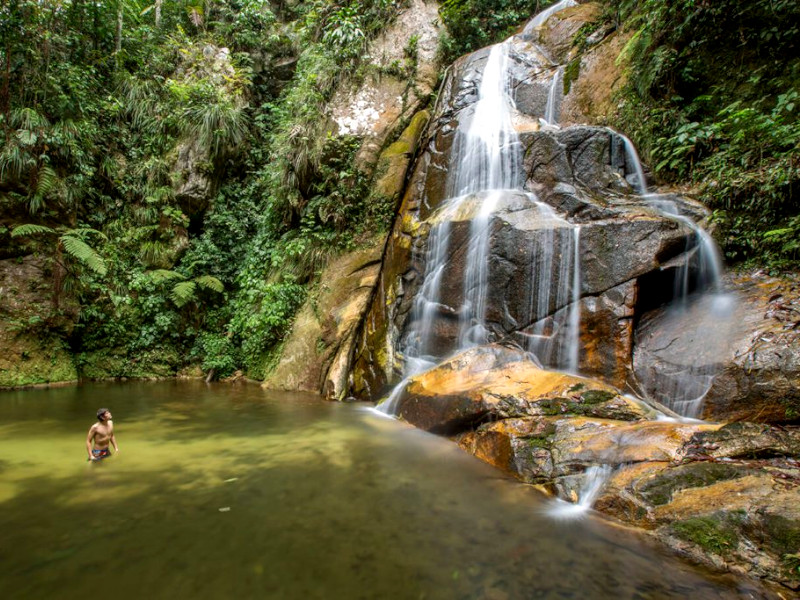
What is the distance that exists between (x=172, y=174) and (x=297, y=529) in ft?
34.2

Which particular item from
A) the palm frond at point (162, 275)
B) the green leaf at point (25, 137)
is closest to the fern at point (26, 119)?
the green leaf at point (25, 137)

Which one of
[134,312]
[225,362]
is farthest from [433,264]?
[134,312]

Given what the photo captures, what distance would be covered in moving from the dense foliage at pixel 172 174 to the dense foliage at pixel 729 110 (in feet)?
16.8

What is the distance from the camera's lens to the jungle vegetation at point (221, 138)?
19.7 ft

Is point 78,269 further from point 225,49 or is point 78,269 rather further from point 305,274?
point 225,49

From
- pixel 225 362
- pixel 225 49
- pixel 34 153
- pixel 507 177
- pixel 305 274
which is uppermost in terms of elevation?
pixel 225 49

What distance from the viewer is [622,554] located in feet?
8.22

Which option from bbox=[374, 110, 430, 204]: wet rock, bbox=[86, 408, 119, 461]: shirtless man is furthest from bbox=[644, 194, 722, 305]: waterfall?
bbox=[86, 408, 119, 461]: shirtless man

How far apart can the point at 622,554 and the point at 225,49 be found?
14.7m

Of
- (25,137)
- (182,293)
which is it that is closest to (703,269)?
(182,293)

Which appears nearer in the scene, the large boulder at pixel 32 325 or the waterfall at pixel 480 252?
the waterfall at pixel 480 252

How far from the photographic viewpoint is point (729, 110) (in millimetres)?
5355

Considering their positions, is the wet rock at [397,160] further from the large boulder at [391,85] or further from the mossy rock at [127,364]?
the mossy rock at [127,364]

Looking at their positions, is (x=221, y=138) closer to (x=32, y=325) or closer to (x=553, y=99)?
(x=32, y=325)
